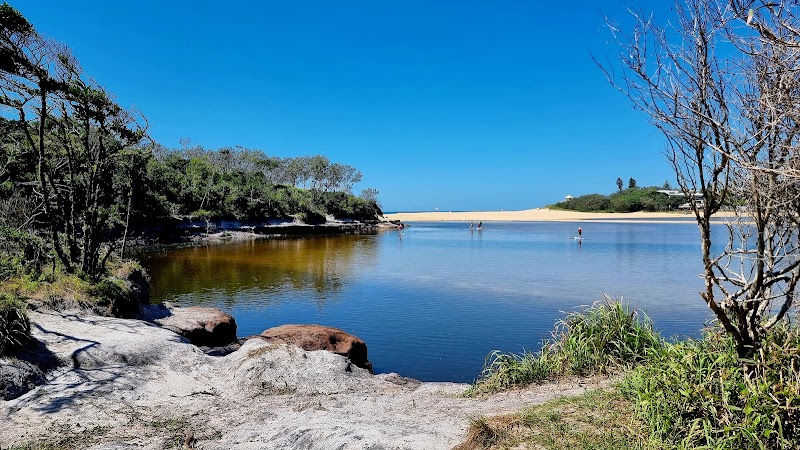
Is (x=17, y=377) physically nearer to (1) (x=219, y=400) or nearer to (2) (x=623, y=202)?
(1) (x=219, y=400)

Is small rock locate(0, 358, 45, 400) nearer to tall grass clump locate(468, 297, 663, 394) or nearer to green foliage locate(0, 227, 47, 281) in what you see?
green foliage locate(0, 227, 47, 281)

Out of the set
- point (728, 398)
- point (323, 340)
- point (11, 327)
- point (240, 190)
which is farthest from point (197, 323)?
point (240, 190)

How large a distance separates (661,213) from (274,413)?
14220 centimetres

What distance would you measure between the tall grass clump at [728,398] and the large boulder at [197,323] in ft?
37.6

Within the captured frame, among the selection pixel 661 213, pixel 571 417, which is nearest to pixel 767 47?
pixel 571 417

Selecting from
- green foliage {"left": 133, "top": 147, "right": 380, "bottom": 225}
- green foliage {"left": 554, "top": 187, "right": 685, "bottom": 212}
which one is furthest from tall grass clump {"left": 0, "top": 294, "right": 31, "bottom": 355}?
green foliage {"left": 554, "top": 187, "right": 685, "bottom": 212}

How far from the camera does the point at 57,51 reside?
1248cm

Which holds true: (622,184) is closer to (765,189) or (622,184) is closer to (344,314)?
(344,314)

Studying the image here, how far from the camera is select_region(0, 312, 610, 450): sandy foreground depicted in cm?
600

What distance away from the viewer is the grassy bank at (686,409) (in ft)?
13.5

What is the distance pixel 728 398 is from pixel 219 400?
23.6ft

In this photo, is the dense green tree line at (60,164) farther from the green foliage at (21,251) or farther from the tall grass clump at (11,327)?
the tall grass clump at (11,327)

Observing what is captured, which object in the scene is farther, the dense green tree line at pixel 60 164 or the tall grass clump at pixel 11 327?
the dense green tree line at pixel 60 164

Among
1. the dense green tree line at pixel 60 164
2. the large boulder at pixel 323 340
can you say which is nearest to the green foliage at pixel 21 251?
the dense green tree line at pixel 60 164
